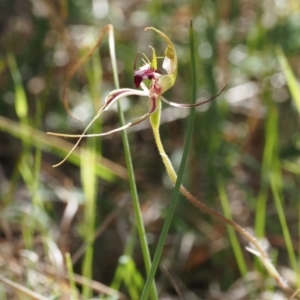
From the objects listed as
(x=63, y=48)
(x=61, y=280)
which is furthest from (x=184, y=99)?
(x=61, y=280)

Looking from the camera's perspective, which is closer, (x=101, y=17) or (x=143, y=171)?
(x=143, y=171)

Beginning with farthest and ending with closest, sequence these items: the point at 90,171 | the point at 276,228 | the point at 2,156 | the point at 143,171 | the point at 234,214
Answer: the point at 2,156, the point at 143,171, the point at 234,214, the point at 276,228, the point at 90,171

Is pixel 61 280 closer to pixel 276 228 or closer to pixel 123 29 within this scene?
pixel 276 228

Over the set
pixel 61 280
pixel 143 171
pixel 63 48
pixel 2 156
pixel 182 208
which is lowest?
pixel 61 280

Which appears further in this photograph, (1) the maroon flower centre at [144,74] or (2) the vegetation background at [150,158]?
(2) the vegetation background at [150,158]

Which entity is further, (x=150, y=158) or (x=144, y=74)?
(x=150, y=158)

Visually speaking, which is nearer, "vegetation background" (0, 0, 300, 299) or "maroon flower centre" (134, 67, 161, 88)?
"maroon flower centre" (134, 67, 161, 88)

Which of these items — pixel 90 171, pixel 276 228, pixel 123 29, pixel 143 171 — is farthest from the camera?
pixel 123 29

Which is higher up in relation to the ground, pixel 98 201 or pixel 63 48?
pixel 63 48
